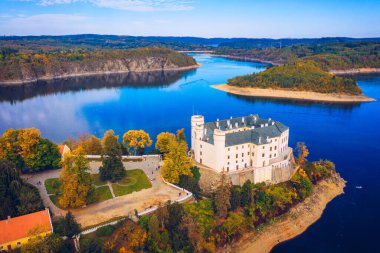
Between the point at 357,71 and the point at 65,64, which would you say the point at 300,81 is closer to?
the point at 357,71

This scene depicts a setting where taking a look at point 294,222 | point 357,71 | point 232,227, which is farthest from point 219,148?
point 357,71

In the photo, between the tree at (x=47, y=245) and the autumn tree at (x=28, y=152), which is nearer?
the tree at (x=47, y=245)

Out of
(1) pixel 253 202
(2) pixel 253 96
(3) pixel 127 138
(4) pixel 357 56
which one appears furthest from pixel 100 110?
(4) pixel 357 56

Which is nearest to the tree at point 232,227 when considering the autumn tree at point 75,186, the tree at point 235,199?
the tree at point 235,199

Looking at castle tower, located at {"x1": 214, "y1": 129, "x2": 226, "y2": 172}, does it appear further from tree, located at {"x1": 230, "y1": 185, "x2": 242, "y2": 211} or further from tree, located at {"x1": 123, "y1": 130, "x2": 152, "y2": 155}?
tree, located at {"x1": 123, "y1": 130, "x2": 152, "y2": 155}

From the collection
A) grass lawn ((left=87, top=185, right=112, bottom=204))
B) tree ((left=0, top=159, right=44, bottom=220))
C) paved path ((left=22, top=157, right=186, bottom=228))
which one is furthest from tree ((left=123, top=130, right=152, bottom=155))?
tree ((left=0, top=159, right=44, bottom=220))

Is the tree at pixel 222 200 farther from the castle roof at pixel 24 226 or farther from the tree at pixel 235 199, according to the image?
the castle roof at pixel 24 226
